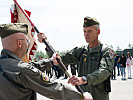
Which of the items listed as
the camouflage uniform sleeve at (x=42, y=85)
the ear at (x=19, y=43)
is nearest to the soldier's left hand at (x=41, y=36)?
the ear at (x=19, y=43)

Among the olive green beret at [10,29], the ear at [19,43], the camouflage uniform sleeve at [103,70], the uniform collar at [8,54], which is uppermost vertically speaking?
the olive green beret at [10,29]

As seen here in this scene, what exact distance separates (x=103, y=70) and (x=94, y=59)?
0.29 meters

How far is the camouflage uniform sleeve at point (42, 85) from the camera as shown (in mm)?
1863

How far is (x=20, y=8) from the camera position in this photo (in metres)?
3.01

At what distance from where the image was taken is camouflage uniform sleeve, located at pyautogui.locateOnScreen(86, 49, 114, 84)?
2.65 metres

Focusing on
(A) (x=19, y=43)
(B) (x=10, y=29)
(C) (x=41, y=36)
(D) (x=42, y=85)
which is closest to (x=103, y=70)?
(C) (x=41, y=36)

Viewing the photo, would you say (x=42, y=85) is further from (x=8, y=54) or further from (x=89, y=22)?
(x=89, y=22)

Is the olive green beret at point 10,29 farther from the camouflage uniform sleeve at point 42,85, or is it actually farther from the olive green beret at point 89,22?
the olive green beret at point 89,22

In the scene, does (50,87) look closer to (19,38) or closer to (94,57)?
(19,38)

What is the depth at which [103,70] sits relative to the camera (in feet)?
9.04

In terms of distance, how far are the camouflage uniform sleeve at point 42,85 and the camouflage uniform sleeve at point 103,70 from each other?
657 mm

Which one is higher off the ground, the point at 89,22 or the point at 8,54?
the point at 89,22

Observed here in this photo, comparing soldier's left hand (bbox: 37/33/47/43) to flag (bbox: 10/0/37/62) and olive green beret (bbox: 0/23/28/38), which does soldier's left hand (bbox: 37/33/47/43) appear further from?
olive green beret (bbox: 0/23/28/38)

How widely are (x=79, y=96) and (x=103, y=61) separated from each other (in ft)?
3.08
